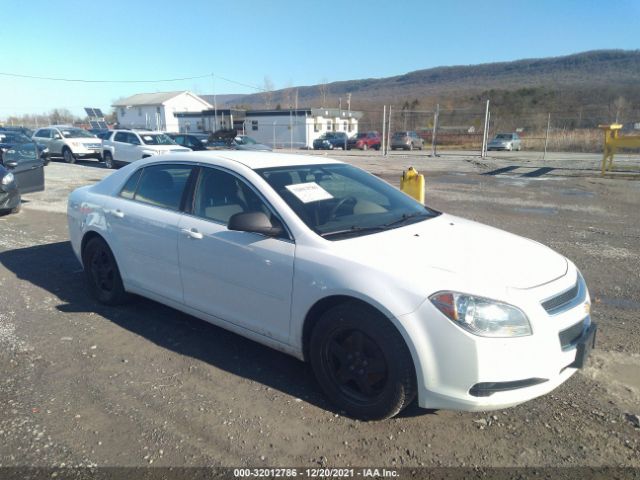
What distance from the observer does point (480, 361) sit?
2.55 meters

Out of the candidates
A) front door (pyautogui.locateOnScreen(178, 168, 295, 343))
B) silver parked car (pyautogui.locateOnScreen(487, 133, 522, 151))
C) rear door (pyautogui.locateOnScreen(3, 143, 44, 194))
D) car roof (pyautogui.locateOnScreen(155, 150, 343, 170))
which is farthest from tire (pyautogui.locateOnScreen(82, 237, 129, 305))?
silver parked car (pyautogui.locateOnScreen(487, 133, 522, 151))

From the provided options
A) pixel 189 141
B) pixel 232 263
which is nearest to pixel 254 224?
pixel 232 263

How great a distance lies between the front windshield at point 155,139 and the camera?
19.4 meters

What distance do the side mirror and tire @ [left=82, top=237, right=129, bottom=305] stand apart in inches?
76.0

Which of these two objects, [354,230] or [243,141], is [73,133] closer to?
[243,141]

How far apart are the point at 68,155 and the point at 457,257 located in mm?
23279

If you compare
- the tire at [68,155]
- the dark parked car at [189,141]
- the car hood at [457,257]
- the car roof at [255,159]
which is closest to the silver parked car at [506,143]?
the dark parked car at [189,141]

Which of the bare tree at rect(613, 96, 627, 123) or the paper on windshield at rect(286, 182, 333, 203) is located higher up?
the bare tree at rect(613, 96, 627, 123)

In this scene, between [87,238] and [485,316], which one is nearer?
[485,316]

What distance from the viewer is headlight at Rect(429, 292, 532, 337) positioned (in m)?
2.58

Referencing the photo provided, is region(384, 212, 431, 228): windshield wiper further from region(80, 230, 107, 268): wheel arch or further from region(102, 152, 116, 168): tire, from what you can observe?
region(102, 152, 116, 168): tire

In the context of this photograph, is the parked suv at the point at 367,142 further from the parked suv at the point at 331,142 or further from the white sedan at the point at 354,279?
the white sedan at the point at 354,279

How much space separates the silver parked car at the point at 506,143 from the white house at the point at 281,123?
1653cm

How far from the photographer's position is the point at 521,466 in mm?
2594
